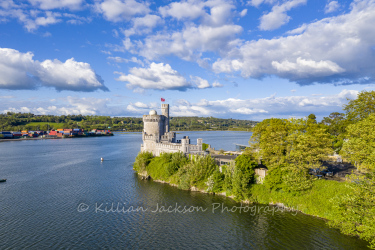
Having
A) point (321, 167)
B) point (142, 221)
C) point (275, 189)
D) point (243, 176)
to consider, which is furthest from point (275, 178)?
point (142, 221)

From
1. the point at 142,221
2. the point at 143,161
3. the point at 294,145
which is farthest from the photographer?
the point at 143,161

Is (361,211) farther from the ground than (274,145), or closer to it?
closer to it

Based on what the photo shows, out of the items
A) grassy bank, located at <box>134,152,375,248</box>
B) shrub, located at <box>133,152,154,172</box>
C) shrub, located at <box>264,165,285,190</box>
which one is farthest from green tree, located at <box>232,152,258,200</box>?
shrub, located at <box>133,152,154,172</box>

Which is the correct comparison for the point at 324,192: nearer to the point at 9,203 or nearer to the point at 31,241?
the point at 31,241

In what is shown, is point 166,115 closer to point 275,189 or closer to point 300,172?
point 275,189

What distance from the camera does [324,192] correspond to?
3566 centimetres

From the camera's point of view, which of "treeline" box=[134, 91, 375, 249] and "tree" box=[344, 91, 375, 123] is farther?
"tree" box=[344, 91, 375, 123]

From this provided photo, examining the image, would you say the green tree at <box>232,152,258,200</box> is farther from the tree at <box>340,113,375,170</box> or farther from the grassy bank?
the tree at <box>340,113,375,170</box>

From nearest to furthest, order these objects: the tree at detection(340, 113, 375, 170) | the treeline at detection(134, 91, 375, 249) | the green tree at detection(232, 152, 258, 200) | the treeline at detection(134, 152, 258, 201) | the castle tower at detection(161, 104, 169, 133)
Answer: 1. the treeline at detection(134, 91, 375, 249)
2. the tree at detection(340, 113, 375, 170)
3. the green tree at detection(232, 152, 258, 200)
4. the treeline at detection(134, 152, 258, 201)
5. the castle tower at detection(161, 104, 169, 133)

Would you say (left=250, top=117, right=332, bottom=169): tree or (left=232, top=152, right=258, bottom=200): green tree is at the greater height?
(left=250, top=117, right=332, bottom=169): tree

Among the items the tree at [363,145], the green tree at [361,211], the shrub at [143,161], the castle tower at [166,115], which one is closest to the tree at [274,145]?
the tree at [363,145]

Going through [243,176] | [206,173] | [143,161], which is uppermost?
[243,176]
